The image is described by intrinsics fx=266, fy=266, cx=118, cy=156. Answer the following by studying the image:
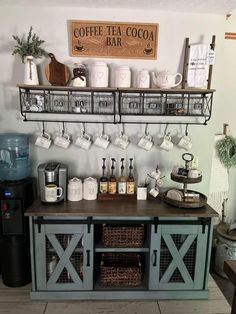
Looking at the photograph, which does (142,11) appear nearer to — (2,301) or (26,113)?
(26,113)

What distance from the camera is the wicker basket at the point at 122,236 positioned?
2.10 meters

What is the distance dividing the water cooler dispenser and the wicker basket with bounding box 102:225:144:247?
66 centimetres

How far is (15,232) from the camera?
214cm

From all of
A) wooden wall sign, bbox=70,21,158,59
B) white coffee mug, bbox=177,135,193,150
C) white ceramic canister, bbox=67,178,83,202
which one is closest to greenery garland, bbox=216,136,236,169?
white coffee mug, bbox=177,135,193,150

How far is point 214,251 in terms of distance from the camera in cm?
265

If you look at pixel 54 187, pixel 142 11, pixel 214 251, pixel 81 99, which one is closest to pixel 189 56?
pixel 142 11

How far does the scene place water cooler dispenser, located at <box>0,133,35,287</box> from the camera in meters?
2.12

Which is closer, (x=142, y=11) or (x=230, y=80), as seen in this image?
(x=142, y=11)

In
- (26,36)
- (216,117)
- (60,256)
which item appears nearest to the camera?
(60,256)

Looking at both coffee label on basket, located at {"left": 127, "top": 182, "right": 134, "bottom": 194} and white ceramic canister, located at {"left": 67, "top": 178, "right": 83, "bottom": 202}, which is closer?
white ceramic canister, located at {"left": 67, "top": 178, "right": 83, "bottom": 202}

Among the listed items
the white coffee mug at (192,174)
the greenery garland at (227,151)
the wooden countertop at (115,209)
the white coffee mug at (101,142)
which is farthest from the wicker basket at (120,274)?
the greenery garland at (227,151)

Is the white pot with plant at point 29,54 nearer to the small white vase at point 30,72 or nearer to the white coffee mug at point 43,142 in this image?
the small white vase at point 30,72

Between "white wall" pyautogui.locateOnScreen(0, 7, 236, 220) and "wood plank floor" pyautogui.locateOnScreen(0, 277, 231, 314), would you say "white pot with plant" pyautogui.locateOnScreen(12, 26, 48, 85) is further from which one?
"wood plank floor" pyautogui.locateOnScreen(0, 277, 231, 314)

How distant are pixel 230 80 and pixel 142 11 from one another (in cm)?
105
